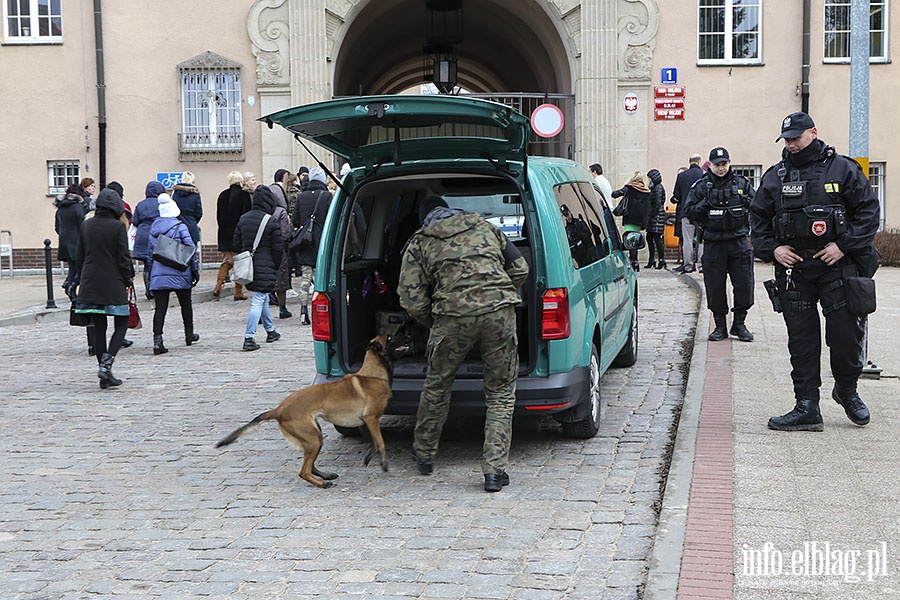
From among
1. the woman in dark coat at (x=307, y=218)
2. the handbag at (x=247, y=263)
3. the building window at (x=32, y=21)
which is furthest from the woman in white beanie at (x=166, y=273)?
the building window at (x=32, y=21)

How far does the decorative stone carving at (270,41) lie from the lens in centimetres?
2223

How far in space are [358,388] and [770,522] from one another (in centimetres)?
249

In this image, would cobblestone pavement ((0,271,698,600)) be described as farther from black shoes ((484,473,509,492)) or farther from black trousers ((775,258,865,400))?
black trousers ((775,258,865,400))

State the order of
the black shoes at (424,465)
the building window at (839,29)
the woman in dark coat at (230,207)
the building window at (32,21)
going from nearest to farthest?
the black shoes at (424,465), the woman in dark coat at (230,207), the building window at (839,29), the building window at (32,21)

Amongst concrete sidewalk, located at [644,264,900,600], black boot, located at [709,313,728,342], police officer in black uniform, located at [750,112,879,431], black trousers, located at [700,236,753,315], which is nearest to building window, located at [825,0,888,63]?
black trousers, located at [700,236,753,315]

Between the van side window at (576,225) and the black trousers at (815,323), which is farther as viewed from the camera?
the van side window at (576,225)

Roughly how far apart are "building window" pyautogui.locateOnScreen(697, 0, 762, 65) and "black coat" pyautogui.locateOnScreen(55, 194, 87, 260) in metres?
12.8

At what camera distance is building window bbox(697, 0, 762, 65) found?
891 inches

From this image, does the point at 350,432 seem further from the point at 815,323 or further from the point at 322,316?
the point at 815,323

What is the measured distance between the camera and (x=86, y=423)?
28.5ft

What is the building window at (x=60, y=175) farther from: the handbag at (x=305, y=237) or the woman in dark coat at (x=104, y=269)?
the woman in dark coat at (x=104, y=269)

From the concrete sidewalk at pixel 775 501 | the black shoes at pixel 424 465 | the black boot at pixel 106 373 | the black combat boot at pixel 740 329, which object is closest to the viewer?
the concrete sidewalk at pixel 775 501

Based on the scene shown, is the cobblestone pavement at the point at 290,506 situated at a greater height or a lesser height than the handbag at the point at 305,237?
lesser

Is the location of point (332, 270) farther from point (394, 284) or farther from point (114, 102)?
point (114, 102)
